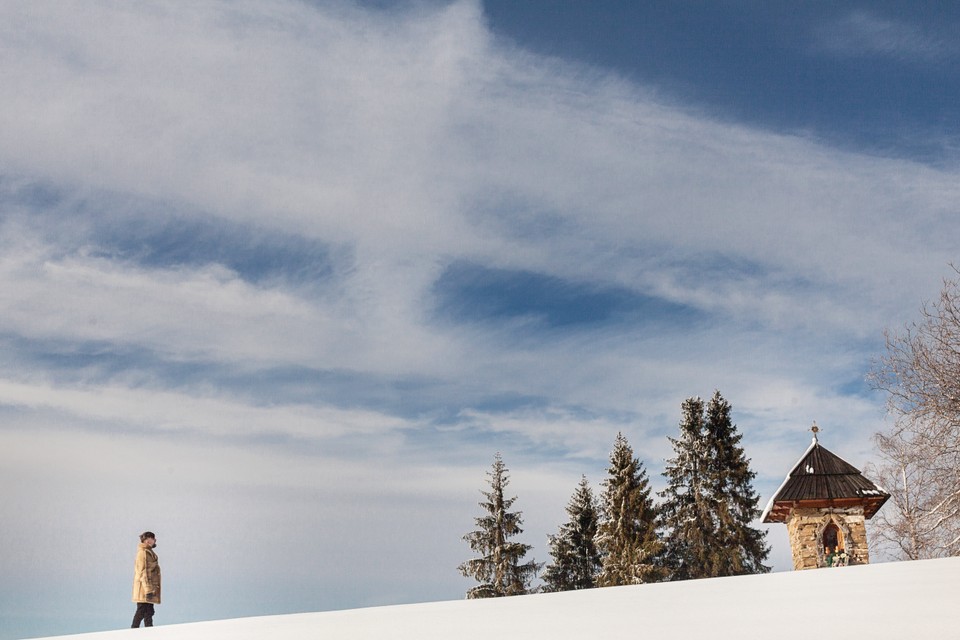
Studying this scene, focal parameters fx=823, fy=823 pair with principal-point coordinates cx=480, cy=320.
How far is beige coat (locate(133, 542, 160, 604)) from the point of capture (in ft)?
42.9

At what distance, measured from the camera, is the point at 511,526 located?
1495 inches

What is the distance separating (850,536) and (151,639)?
2060cm

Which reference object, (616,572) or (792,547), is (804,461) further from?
(616,572)

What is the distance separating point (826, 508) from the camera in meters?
23.8

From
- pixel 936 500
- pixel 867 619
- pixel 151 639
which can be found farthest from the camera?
pixel 936 500

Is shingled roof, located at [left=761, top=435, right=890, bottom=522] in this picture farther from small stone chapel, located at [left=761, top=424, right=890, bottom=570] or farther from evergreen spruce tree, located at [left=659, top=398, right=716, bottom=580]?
evergreen spruce tree, located at [left=659, top=398, right=716, bottom=580]

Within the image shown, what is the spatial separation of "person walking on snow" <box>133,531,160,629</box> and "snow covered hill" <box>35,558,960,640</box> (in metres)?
3.03

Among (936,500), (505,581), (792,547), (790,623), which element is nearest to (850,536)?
(792,547)

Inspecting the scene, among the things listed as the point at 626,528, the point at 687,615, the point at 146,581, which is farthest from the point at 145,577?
the point at 626,528

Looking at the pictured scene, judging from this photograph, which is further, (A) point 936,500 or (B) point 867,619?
(A) point 936,500

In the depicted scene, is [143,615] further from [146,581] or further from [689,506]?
[689,506]

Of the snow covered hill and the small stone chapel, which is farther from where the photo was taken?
the small stone chapel

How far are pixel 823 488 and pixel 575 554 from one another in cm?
1648

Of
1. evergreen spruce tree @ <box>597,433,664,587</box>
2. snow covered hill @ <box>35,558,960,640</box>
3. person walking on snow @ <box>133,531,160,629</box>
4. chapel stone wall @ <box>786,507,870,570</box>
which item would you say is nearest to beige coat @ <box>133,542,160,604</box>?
person walking on snow @ <box>133,531,160,629</box>
